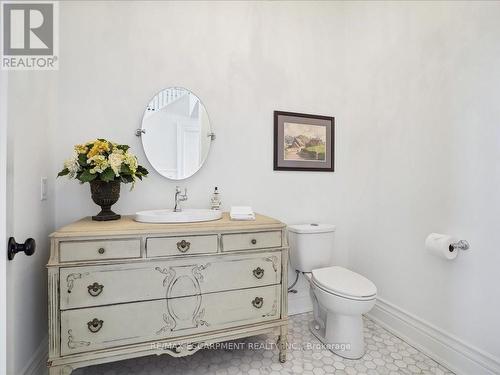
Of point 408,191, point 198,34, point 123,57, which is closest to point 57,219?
Answer: point 123,57

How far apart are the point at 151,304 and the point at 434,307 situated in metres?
1.75

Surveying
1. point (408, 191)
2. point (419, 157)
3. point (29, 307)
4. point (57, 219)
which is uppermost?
point (419, 157)

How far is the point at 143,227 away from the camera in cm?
135

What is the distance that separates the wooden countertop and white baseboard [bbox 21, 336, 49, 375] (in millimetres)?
714

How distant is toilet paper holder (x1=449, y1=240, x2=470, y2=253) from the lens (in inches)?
59.4

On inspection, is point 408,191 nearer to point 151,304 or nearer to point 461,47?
point 461,47

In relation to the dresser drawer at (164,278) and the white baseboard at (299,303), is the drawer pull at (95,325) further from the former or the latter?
the white baseboard at (299,303)

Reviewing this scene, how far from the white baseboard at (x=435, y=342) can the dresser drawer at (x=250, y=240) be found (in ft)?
3.75

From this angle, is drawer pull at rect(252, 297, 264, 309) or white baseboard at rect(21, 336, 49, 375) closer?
white baseboard at rect(21, 336, 49, 375)

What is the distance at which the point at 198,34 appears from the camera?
6.31 feet

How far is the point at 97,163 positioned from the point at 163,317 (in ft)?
2.96

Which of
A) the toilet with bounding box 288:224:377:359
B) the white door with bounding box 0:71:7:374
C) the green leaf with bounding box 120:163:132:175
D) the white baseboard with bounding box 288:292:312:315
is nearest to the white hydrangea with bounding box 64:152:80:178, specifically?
the green leaf with bounding box 120:163:132:175

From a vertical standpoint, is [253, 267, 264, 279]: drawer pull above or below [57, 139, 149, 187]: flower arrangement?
below

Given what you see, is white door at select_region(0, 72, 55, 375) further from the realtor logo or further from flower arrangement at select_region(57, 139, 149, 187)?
flower arrangement at select_region(57, 139, 149, 187)
